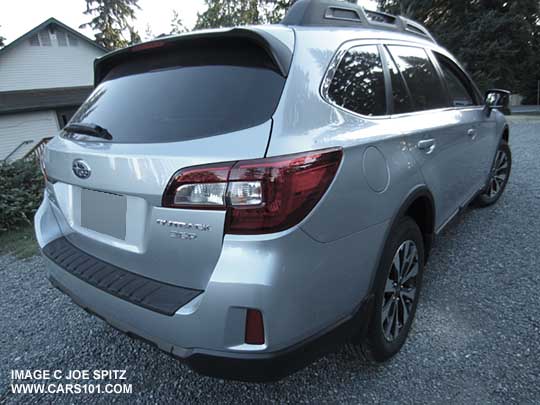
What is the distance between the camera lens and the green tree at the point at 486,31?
2041 centimetres

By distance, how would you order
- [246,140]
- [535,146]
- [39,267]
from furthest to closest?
[535,146], [39,267], [246,140]

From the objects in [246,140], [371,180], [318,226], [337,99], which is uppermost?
[337,99]

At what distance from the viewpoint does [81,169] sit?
167 cm

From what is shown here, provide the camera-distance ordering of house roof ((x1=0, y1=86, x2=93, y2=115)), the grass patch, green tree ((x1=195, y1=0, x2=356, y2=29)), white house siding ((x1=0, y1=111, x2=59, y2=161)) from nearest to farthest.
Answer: the grass patch → house roof ((x1=0, y1=86, x2=93, y2=115)) → white house siding ((x1=0, y1=111, x2=59, y2=161)) → green tree ((x1=195, y1=0, x2=356, y2=29))

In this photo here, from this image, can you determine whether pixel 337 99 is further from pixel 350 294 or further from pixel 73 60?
pixel 73 60

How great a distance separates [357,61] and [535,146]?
8.27 metres

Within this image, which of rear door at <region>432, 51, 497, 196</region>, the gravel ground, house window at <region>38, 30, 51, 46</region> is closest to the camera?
the gravel ground

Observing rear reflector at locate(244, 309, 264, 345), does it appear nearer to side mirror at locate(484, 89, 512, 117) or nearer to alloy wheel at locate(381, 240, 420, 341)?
alloy wheel at locate(381, 240, 420, 341)

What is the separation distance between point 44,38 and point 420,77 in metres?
21.3

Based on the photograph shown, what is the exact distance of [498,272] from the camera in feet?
9.37

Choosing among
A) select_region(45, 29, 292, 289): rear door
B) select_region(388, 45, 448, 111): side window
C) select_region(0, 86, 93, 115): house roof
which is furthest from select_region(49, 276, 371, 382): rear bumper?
select_region(0, 86, 93, 115): house roof

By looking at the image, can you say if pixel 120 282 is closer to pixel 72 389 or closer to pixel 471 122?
pixel 72 389

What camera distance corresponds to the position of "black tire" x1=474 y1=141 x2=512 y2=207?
4172mm

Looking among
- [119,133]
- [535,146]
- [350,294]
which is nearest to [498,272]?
[350,294]
